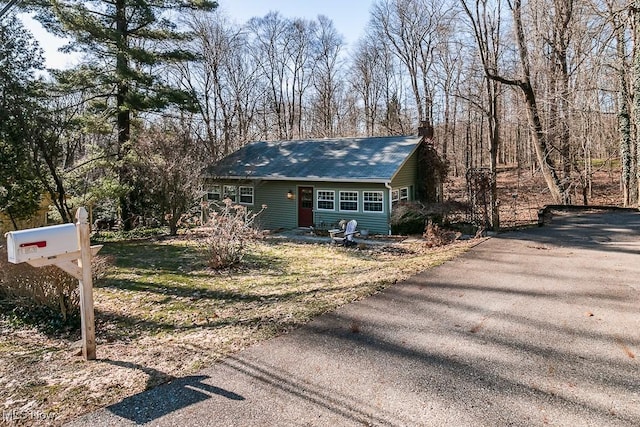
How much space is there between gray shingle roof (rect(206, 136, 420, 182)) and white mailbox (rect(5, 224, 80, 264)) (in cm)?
1151

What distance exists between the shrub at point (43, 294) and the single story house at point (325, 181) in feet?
31.1

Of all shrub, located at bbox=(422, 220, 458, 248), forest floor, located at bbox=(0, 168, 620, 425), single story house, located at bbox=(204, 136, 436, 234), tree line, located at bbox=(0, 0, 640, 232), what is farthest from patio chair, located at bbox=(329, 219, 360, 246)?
tree line, located at bbox=(0, 0, 640, 232)

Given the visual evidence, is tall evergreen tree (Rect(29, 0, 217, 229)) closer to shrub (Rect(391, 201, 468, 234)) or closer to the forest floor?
the forest floor

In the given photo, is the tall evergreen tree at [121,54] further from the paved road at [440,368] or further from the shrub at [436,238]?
the paved road at [440,368]

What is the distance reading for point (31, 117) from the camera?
1157 cm

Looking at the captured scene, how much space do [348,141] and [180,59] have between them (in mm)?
8100

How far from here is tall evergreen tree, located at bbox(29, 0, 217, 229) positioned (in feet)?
46.6

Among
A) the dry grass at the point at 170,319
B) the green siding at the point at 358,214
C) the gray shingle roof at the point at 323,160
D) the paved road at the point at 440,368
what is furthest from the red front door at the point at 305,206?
the paved road at the point at 440,368

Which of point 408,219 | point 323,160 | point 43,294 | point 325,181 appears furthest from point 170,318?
point 323,160

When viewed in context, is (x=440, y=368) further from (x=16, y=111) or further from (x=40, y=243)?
(x=16, y=111)

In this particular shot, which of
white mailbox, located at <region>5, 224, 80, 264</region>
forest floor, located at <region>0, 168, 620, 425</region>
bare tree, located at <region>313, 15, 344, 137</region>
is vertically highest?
bare tree, located at <region>313, 15, 344, 137</region>

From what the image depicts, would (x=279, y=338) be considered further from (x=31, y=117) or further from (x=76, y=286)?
(x=31, y=117)

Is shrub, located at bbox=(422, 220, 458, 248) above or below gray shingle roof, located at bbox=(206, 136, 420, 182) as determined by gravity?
below

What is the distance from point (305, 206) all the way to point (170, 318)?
36.6 feet
